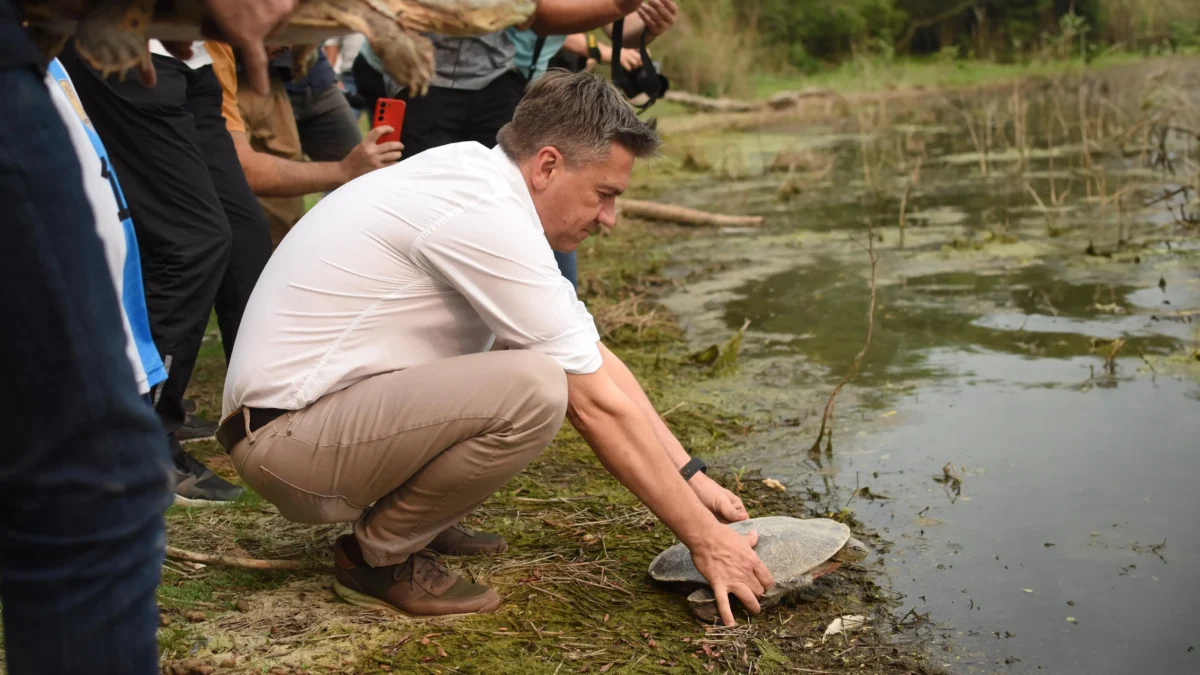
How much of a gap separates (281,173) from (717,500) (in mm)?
2218

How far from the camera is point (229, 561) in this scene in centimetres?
304

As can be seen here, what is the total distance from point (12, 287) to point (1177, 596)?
9.33 ft

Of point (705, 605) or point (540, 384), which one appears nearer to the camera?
point (540, 384)

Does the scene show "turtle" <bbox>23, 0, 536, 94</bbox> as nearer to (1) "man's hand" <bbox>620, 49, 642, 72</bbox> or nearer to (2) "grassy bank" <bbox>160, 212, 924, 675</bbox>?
(2) "grassy bank" <bbox>160, 212, 924, 675</bbox>

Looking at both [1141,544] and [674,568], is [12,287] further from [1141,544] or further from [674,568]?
[1141,544]

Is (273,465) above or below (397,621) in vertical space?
above

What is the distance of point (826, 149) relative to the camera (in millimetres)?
13383

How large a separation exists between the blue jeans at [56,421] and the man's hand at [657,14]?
11.0ft

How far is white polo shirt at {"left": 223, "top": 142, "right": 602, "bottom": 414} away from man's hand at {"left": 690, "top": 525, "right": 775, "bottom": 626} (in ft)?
1.73

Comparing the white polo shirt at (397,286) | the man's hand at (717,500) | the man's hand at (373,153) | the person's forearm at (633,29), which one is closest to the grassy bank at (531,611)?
the man's hand at (717,500)

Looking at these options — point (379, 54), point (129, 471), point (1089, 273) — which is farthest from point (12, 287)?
point (1089, 273)

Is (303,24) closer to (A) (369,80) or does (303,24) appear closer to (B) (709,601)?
(B) (709,601)

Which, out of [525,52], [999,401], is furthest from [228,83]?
[999,401]

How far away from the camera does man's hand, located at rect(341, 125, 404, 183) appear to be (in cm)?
409
